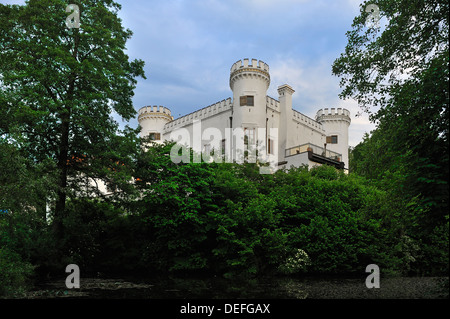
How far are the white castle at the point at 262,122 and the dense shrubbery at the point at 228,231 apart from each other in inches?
452

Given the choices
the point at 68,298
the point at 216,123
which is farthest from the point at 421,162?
the point at 216,123

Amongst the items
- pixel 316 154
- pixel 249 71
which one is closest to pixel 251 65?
pixel 249 71

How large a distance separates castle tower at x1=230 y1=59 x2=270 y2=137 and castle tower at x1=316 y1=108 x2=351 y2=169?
582 inches

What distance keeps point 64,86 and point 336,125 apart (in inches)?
1515

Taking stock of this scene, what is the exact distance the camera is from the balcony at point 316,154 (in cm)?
3681

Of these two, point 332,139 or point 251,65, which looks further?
point 332,139

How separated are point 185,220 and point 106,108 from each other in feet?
27.9

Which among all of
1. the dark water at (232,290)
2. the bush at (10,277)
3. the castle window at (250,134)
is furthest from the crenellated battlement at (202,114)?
the bush at (10,277)

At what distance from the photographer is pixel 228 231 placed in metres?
22.7

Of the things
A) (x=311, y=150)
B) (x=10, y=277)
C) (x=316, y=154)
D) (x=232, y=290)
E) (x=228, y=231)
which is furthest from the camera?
(x=316, y=154)

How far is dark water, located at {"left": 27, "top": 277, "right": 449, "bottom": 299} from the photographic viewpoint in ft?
45.7

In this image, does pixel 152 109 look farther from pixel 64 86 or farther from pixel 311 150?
pixel 64 86

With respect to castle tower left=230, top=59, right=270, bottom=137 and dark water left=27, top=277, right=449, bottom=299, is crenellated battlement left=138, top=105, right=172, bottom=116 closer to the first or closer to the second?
castle tower left=230, top=59, right=270, bottom=137

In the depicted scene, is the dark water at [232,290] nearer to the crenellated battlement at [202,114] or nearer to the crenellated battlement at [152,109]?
the crenellated battlement at [202,114]
